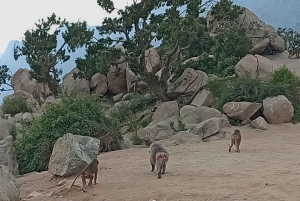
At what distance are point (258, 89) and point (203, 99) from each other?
3.67 meters

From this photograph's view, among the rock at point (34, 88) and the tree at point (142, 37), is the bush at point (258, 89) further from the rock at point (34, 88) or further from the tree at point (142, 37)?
the rock at point (34, 88)

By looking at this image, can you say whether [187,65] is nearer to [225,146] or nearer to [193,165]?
[225,146]

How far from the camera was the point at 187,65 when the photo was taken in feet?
92.7

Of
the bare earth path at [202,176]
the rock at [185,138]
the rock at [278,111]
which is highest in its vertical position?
the rock at [278,111]

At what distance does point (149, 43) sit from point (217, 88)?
5.33 metres

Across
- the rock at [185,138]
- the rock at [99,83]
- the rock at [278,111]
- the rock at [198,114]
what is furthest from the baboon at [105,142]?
the rock at [99,83]

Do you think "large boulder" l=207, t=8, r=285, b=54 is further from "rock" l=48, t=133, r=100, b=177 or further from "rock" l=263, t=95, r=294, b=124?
"rock" l=48, t=133, r=100, b=177

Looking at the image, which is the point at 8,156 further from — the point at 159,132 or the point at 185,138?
the point at 159,132

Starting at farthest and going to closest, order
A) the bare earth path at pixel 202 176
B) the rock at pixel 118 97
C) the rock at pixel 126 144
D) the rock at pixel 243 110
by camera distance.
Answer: the rock at pixel 118 97 → the rock at pixel 243 110 → the rock at pixel 126 144 → the bare earth path at pixel 202 176

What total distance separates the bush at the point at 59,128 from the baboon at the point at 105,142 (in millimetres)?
197

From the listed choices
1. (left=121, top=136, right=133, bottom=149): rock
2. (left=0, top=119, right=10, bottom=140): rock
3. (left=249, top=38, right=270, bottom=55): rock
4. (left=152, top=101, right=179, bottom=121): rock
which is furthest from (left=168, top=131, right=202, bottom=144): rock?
(left=249, top=38, right=270, bottom=55): rock

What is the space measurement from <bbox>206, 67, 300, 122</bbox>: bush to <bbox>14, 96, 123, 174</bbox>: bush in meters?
6.24

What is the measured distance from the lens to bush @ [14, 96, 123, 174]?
16.3 meters

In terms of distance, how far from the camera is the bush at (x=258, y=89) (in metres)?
21.1
